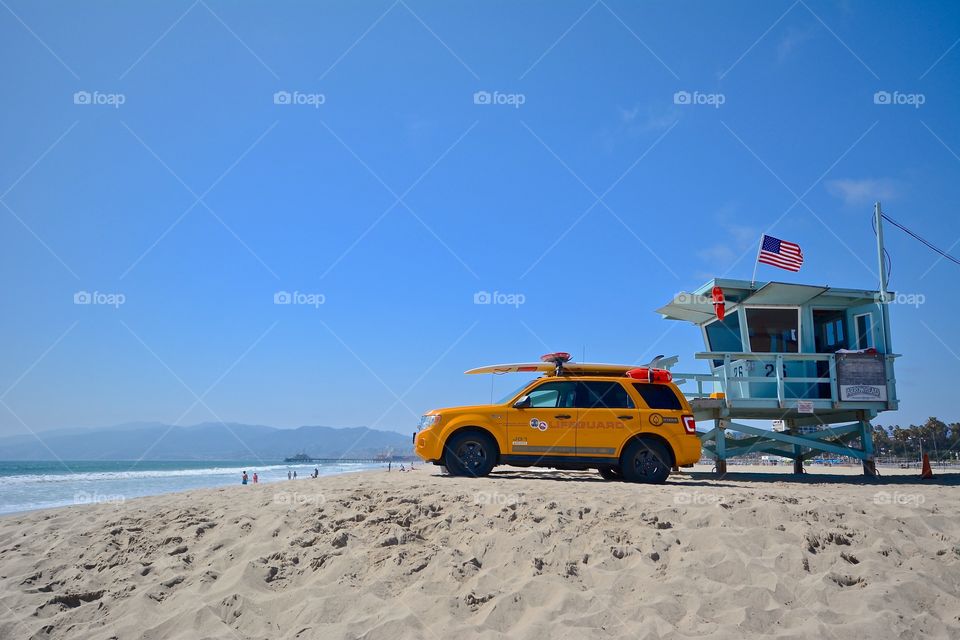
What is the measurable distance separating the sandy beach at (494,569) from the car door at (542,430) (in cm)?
270

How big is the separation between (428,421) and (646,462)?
3.77 metres

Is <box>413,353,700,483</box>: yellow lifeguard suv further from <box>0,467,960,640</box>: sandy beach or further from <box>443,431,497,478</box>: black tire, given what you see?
<box>0,467,960,640</box>: sandy beach

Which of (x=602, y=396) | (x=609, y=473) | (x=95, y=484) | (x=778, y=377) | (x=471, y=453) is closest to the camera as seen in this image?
(x=471, y=453)

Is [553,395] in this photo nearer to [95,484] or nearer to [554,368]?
[554,368]

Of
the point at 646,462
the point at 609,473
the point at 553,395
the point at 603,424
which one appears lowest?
the point at 609,473

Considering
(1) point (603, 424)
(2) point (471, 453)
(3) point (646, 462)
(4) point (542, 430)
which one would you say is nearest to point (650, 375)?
(1) point (603, 424)

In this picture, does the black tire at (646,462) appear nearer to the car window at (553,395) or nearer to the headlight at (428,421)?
the car window at (553,395)

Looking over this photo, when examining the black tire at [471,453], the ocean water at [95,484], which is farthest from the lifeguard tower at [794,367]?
the ocean water at [95,484]

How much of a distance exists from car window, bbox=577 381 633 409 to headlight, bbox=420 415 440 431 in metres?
2.44

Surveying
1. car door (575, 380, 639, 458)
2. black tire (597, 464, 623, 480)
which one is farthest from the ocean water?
black tire (597, 464, 623, 480)

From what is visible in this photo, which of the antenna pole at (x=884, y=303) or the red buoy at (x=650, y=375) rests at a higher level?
the antenna pole at (x=884, y=303)

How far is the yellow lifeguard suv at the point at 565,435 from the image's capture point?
10.5m

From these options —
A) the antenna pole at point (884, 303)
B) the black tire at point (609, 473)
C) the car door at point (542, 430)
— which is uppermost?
the antenna pole at point (884, 303)

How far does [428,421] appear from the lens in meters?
10.9
